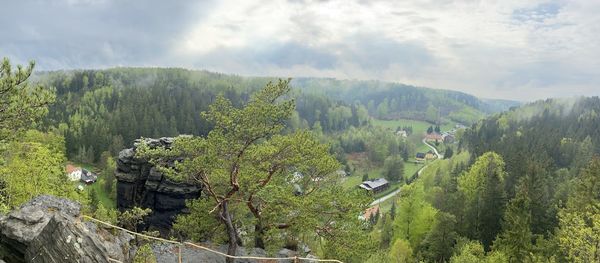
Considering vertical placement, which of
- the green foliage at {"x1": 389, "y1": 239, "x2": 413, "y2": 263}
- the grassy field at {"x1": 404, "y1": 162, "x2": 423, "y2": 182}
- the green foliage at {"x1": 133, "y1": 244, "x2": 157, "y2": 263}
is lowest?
the grassy field at {"x1": 404, "y1": 162, "x2": 423, "y2": 182}

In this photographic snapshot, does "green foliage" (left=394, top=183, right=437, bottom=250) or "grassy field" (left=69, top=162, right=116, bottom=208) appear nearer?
"green foliage" (left=394, top=183, right=437, bottom=250)

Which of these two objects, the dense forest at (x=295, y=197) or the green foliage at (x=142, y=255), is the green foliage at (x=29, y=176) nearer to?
the dense forest at (x=295, y=197)

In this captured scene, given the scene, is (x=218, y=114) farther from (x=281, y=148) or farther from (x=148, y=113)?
(x=148, y=113)

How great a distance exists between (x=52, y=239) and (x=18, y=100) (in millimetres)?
8206

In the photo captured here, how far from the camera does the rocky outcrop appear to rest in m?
13.3

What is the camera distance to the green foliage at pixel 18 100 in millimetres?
17875

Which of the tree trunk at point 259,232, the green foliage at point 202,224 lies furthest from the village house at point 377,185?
the green foliage at point 202,224

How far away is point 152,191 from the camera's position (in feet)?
120

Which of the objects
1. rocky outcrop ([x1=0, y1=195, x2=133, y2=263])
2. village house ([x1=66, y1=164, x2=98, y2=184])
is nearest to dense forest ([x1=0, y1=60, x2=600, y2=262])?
rocky outcrop ([x1=0, y1=195, x2=133, y2=263])

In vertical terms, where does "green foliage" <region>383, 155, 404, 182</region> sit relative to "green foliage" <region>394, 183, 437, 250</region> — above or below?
below

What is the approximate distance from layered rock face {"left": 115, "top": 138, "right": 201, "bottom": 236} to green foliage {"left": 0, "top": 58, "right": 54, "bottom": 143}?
15.6m

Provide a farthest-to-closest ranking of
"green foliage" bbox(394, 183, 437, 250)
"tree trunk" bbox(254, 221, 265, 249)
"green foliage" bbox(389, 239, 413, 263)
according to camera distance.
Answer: "green foliage" bbox(394, 183, 437, 250)
"green foliage" bbox(389, 239, 413, 263)
"tree trunk" bbox(254, 221, 265, 249)

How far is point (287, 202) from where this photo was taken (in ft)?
79.2

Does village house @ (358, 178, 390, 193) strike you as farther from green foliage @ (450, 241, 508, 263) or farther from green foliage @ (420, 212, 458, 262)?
green foliage @ (450, 241, 508, 263)
